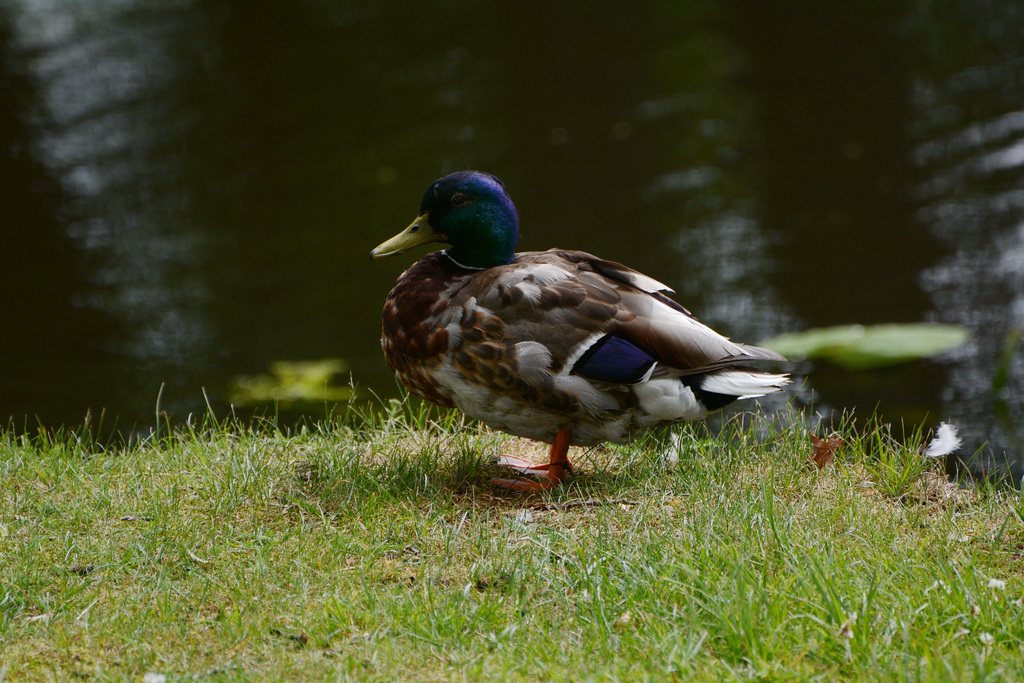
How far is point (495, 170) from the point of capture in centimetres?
917

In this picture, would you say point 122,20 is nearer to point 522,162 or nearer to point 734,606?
point 522,162

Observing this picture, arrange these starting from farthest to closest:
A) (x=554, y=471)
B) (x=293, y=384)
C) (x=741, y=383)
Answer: (x=293, y=384)
(x=554, y=471)
(x=741, y=383)

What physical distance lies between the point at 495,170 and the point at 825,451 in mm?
5824

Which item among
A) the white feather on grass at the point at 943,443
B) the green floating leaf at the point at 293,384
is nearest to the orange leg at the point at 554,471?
the white feather on grass at the point at 943,443

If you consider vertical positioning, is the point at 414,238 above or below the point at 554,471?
above

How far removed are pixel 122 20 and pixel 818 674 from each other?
13.5 meters

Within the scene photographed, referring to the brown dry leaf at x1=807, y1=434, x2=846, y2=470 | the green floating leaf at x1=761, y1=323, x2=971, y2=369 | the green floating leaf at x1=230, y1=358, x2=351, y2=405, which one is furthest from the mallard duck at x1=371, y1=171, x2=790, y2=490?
the green floating leaf at x1=761, y1=323, x2=971, y2=369

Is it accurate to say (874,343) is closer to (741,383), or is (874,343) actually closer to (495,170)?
(741,383)

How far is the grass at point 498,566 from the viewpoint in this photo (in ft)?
8.06

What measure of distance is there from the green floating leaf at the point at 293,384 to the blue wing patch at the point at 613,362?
2.67 metres

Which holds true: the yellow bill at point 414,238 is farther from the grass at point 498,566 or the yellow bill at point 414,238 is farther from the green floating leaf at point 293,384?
the green floating leaf at point 293,384

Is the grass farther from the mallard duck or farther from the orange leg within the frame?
the mallard duck

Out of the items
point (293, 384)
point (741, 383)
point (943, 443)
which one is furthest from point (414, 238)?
point (293, 384)

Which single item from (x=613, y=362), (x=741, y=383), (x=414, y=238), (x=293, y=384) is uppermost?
(x=414, y=238)
